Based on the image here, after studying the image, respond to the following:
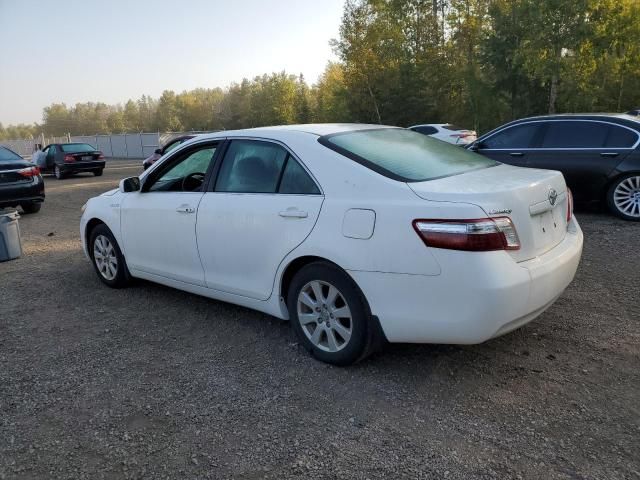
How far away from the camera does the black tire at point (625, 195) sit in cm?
775

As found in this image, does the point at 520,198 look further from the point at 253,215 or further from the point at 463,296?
the point at 253,215

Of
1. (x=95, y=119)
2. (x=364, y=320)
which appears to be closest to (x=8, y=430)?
(x=364, y=320)

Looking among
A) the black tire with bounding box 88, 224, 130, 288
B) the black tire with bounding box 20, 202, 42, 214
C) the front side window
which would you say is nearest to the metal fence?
the black tire with bounding box 20, 202, 42, 214

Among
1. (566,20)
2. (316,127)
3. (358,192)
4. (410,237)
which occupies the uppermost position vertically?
(566,20)

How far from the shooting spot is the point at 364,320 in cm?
337

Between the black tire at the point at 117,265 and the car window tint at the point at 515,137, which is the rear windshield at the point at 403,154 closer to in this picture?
the black tire at the point at 117,265

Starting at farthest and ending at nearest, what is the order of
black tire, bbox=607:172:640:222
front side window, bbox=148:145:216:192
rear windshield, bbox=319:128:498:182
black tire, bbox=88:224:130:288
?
black tire, bbox=607:172:640:222 → black tire, bbox=88:224:130:288 → front side window, bbox=148:145:216:192 → rear windshield, bbox=319:128:498:182

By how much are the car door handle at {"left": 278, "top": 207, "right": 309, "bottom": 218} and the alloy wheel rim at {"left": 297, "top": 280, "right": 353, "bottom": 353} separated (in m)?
0.45

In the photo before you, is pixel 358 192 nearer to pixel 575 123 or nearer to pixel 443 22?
pixel 575 123

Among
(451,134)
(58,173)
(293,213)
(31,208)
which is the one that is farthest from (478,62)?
(293,213)

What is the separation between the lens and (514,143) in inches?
348

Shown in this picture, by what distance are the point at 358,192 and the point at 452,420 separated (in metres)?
1.45

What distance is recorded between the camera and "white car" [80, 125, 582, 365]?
2998mm

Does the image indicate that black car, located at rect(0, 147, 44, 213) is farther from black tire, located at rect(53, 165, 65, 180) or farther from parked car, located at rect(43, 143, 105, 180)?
black tire, located at rect(53, 165, 65, 180)
